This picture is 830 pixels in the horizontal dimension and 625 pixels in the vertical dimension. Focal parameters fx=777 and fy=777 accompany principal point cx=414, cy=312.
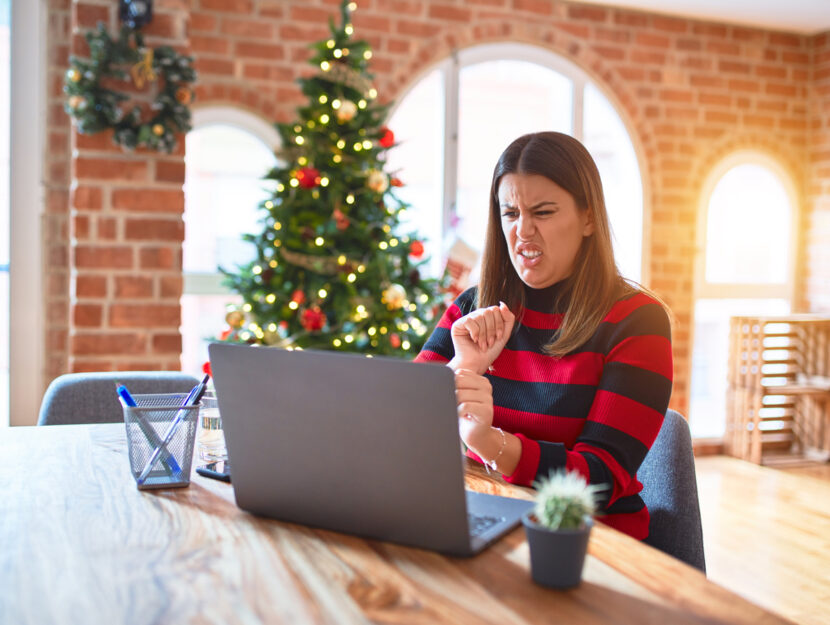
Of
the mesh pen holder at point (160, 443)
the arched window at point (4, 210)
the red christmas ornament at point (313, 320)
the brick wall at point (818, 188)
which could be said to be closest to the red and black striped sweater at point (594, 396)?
the mesh pen holder at point (160, 443)

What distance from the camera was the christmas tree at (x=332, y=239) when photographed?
308 centimetres

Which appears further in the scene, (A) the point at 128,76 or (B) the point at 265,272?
(B) the point at 265,272

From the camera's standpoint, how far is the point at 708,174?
15.5 ft

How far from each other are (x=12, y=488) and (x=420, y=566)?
632 mm

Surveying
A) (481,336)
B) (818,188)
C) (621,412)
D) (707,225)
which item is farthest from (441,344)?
(818,188)

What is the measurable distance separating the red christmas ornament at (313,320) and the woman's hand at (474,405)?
1.89 metres

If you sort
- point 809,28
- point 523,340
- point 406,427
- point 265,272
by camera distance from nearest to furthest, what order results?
point 406,427, point 523,340, point 265,272, point 809,28

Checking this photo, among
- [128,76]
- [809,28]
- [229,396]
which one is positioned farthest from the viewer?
[809,28]

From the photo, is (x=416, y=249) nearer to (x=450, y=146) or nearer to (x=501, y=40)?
(x=450, y=146)

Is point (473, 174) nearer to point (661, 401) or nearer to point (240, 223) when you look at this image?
point (240, 223)

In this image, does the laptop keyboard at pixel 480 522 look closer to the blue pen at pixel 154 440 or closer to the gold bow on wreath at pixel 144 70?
the blue pen at pixel 154 440

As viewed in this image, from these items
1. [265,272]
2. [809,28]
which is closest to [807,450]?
[809,28]

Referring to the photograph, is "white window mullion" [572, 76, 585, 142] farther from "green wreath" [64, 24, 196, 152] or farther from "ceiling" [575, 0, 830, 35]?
"green wreath" [64, 24, 196, 152]

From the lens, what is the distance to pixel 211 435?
4.28 ft
